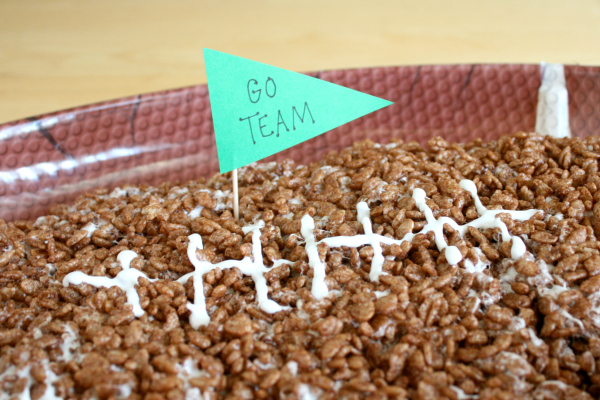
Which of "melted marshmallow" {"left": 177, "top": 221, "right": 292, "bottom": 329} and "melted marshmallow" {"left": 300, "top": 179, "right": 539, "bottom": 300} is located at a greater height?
"melted marshmallow" {"left": 300, "top": 179, "right": 539, "bottom": 300}

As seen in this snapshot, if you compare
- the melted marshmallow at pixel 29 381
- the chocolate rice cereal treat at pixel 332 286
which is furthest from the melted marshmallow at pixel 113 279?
the melted marshmallow at pixel 29 381

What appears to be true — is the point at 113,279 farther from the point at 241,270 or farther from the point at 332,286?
the point at 332,286

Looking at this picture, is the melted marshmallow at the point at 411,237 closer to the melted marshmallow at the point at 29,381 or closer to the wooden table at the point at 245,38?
the melted marshmallow at the point at 29,381

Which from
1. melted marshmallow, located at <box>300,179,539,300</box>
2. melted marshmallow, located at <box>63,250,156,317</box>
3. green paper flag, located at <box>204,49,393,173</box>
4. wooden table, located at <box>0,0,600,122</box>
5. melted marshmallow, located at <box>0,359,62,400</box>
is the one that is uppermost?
wooden table, located at <box>0,0,600,122</box>

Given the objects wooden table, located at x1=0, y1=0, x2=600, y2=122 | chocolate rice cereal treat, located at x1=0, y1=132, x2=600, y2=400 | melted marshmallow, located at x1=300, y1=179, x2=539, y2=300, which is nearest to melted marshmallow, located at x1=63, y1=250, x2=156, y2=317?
chocolate rice cereal treat, located at x1=0, y1=132, x2=600, y2=400

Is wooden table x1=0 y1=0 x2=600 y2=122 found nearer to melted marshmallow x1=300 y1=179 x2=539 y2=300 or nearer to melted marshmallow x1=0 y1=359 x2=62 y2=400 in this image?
melted marshmallow x1=300 y1=179 x2=539 y2=300

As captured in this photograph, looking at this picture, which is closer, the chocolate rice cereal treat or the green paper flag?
the chocolate rice cereal treat

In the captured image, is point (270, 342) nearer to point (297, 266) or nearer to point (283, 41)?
point (297, 266)

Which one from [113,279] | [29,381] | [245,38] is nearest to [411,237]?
[113,279]
